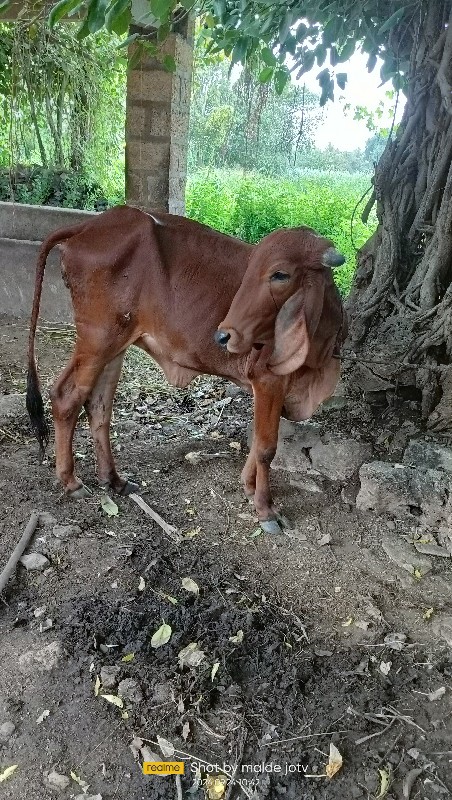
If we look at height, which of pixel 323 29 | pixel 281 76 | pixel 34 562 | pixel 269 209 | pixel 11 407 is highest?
pixel 323 29

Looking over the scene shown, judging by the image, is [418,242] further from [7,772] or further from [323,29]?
[7,772]

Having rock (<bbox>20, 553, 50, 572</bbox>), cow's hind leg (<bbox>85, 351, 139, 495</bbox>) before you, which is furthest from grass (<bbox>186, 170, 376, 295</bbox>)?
rock (<bbox>20, 553, 50, 572</bbox>)

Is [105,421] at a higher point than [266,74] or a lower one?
lower

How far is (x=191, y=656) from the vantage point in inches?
92.0

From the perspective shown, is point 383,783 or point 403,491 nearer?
point 383,783

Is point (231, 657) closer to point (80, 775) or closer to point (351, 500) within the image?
point (80, 775)

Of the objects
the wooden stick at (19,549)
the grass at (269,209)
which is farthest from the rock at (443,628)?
the grass at (269,209)

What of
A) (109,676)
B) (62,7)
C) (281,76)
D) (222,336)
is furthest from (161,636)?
(281,76)

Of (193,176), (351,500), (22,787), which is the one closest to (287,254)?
(351,500)

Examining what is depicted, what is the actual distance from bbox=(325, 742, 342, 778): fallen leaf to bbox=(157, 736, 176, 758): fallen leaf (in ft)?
1.58

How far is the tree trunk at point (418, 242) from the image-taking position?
3490mm

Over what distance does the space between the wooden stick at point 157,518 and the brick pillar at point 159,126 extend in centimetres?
328

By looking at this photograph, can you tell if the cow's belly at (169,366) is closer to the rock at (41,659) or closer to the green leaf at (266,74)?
the rock at (41,659)

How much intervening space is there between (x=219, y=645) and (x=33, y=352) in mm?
1789
